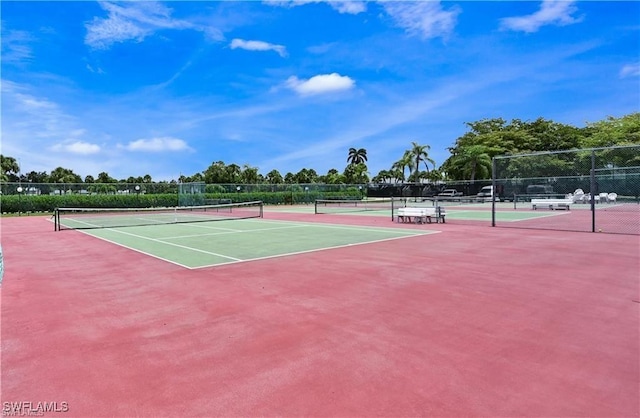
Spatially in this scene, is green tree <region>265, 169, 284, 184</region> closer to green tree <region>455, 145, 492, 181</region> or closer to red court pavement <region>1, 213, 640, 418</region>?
green tree <region>455, 145, 492, 181</region>

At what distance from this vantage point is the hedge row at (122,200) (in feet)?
96.5

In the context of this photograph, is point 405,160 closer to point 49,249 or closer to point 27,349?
point 49,249

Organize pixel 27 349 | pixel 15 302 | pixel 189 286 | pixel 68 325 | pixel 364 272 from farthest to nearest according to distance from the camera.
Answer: pixel 364 272 → pixel 189 286 → pixel 15 302 → pixel 68 325 → pixel 27 349

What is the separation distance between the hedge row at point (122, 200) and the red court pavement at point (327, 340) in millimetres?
26573

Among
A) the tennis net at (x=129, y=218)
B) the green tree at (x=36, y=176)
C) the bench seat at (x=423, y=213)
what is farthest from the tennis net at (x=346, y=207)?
the green tree at (x=36, y=176)

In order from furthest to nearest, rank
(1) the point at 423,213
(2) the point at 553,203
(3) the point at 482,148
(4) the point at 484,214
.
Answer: (3) the point at 482,148 < (2) the point at 553,203 < (4) the point at 484,214 < (1) the point at 423,213

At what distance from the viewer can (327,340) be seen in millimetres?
4133

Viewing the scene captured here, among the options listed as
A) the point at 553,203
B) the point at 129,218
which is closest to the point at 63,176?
the point at 129,218

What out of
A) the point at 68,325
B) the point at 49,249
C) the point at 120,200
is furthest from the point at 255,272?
the point at 120,200

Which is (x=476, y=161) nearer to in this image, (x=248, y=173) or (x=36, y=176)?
(x=248, y=173)

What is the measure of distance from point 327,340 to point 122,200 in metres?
35.3

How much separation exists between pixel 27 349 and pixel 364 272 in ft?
16.3

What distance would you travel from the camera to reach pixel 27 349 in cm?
397

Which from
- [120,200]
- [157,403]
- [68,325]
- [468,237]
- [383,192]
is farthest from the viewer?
[383,192]
